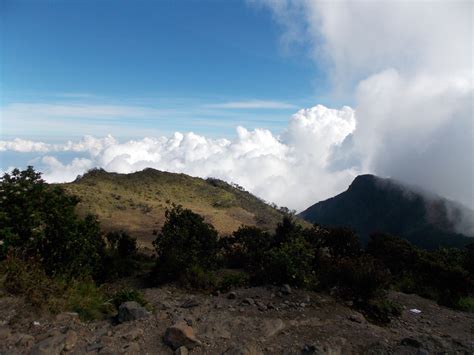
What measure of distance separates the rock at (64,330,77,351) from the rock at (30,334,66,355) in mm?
49

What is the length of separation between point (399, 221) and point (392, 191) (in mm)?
13438

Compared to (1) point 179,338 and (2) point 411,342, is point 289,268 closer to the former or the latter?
(2) point 411,342

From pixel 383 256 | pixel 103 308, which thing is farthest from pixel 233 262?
pixel 103 308

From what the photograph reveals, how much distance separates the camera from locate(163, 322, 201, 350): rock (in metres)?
6.13

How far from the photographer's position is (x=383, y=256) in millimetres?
17656

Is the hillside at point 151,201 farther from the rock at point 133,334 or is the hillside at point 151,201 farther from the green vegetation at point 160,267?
the rock at point 133,334

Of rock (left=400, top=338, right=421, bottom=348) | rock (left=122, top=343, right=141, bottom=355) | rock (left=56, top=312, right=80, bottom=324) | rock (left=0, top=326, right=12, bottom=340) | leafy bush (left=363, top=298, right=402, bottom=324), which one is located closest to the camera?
rock (left=122, top=343, right=141, bottom=355)

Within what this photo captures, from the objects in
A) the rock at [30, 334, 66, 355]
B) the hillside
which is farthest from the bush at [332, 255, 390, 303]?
the hillside

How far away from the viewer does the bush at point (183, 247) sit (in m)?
12.0

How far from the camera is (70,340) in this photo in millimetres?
5926

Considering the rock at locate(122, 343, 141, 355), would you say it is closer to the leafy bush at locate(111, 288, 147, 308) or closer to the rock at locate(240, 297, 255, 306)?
the leafy bush at locate(111, 288, 147, 308)

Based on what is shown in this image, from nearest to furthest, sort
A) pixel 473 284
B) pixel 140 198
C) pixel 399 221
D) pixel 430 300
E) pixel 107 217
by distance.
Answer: pixel 430 300 → pixel 473 284 → pixel 107 217 → pixel 140 198 → pixel 399 221

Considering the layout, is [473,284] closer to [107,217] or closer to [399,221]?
[107,217]

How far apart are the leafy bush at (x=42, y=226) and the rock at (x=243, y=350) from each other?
15.7 feet
